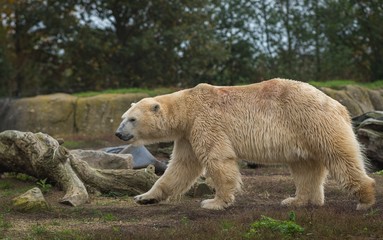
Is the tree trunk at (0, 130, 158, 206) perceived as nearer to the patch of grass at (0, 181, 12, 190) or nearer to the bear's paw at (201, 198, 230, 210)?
the patch of grass at (0, 181, 12, 190)

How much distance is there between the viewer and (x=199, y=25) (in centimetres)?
2500

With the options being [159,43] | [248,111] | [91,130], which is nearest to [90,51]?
[159,43]

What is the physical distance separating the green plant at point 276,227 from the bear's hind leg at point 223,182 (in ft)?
4.73

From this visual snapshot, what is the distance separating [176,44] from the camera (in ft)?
81.7

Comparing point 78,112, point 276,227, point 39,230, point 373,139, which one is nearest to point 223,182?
point 276,227

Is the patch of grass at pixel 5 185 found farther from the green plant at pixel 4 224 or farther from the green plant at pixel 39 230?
the green plant at pixel 39 230

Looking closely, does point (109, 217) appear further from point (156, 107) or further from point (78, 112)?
point (78, 112)

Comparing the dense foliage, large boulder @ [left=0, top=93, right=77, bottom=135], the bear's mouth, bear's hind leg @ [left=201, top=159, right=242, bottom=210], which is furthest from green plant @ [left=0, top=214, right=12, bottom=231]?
the dense foliage

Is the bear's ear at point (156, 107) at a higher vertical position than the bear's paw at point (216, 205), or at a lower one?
higher

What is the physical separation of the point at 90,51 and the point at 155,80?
8.28ft

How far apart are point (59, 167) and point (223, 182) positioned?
2.49 meters

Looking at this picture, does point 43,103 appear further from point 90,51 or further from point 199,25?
point 199,25

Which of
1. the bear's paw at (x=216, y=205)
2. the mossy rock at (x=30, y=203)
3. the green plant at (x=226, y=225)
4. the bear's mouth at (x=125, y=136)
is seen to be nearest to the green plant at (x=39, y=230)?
the mossy rock at (x=30, y=203)

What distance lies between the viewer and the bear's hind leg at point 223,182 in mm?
7883
